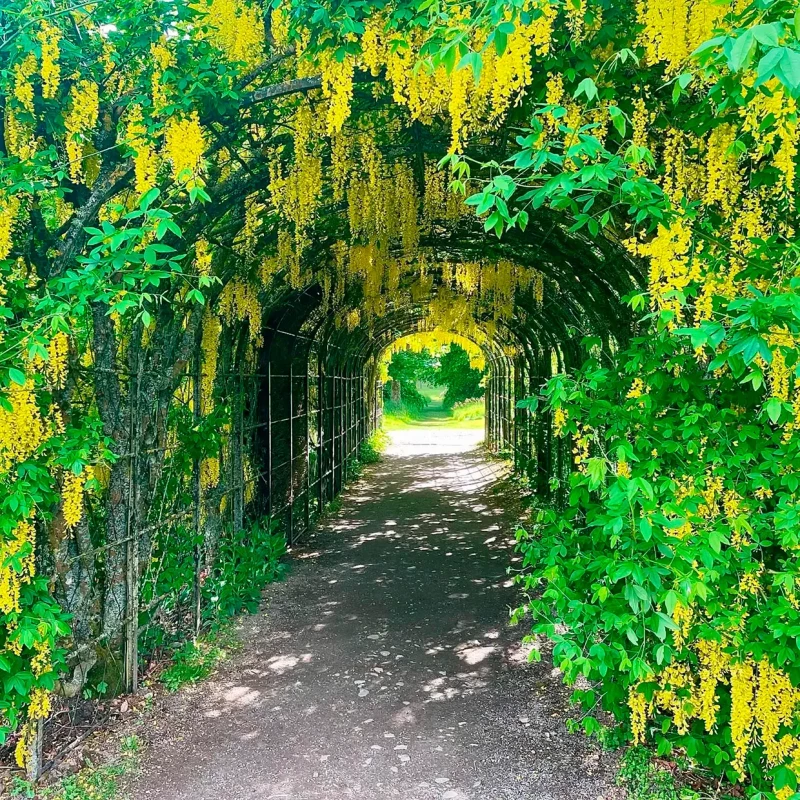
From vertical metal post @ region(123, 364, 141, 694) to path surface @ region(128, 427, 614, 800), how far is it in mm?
306

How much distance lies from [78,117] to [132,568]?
2.25m

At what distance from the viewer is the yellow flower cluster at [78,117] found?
8.88 ft

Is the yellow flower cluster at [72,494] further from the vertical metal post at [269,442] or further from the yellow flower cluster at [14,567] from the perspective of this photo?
the vertical metal post at [269,442]

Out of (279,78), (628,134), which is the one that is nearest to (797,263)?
Result: (628,134)

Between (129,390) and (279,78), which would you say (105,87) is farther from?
(129,390)

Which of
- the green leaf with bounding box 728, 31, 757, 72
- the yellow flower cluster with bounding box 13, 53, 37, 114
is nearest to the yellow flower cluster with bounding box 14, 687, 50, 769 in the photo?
the yellow flower cluster with bounding box 13, 53, 37, 114

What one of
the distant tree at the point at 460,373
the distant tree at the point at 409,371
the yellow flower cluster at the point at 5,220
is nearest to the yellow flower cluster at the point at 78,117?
the yellow flower cluster at the point at 5,220

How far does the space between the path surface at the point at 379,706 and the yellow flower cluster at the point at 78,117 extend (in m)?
2.70

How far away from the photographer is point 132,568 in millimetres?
3484

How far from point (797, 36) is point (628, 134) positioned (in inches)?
77.8

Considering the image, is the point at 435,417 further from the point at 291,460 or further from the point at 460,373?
the point at 291,460

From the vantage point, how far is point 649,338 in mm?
2625


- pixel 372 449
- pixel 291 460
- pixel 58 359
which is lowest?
pixel 372 449

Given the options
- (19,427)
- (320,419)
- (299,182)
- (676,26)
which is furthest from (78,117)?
(320,419)
